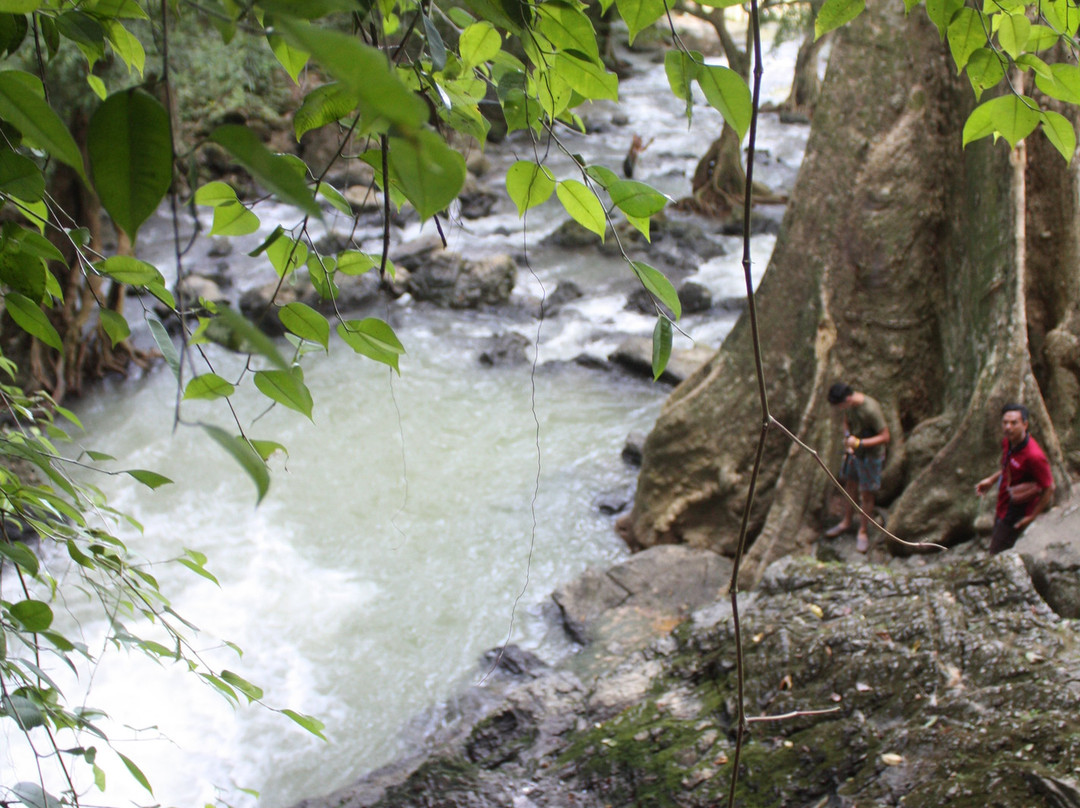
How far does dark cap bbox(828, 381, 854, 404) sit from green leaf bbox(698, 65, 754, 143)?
4.30 metres

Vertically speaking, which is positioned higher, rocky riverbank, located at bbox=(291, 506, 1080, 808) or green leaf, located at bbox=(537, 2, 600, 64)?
green leaf, located at bbox=(537, 2, 600, 64)

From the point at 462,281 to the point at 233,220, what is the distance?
1067 cm

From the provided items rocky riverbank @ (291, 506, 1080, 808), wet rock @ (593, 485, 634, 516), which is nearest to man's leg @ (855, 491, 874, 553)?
rocky riverbank @ (291, 506, 1080, 808)

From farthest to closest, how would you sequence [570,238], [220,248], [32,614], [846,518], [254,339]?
[570,238], [220,248], [846,518], [32,614], [254,339]

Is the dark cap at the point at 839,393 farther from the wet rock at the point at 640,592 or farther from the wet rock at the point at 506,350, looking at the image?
the wet rock at the point at 506,350

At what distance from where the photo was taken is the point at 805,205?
17.4 feet

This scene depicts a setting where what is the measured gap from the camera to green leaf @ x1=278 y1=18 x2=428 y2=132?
1.35ft

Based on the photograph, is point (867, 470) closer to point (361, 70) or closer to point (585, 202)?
point (585, 202)

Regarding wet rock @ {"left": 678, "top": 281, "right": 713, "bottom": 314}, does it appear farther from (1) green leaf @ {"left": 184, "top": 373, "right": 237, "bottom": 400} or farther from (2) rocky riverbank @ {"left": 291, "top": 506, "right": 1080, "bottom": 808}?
(1) green leaf @ {"left": 184, "top": 373, "right": 237, "bottom": 400}

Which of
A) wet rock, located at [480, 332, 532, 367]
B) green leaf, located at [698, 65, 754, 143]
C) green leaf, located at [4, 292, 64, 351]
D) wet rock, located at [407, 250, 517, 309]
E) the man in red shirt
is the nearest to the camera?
green leaf, located at [698, 65, 754, 143]

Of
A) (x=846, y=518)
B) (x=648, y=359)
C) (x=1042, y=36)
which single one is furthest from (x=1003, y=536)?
(x=648, y=359)

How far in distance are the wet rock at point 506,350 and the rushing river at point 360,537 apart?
175 millimetres

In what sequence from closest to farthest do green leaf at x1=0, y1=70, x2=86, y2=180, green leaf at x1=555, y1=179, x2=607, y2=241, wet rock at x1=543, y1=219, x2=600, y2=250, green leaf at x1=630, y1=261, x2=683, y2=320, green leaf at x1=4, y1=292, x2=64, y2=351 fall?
green leaf at x1=0, y1=70, x2=86, y2=180 → green leaf at x1=630, y1=261, x2=683, y2=320 → green leaf at x1=555, y1=179, x2=607, y2=241 → green leaf at x1=4, y1=292, x2=64, y2=351 → wet rock at x1=543, y1=219, x2=600, y2=250

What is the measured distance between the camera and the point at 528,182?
1000mm
